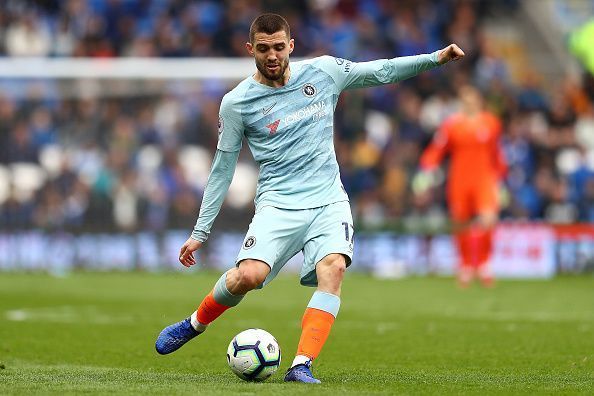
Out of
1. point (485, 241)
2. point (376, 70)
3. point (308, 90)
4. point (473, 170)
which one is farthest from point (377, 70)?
point (485, 241)

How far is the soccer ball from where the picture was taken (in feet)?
24.9

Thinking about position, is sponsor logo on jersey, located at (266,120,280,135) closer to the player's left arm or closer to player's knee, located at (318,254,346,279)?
the player's left arm

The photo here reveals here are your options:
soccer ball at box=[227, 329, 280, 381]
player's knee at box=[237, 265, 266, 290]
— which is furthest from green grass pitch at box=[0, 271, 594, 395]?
player's knee at box=[237, 265, 266, 290]

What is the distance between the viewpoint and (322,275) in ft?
25.3

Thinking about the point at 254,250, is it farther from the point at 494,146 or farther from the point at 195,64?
the point at 195,64

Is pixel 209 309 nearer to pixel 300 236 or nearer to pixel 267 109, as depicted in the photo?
pixel 300 236

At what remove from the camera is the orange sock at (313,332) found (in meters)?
7.56

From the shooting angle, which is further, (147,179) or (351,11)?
(351,11)

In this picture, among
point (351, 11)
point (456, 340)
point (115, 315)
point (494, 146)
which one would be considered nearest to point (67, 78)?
point (351, 11)

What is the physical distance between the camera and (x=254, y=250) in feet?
25.4

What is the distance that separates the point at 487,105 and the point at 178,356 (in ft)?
49.8

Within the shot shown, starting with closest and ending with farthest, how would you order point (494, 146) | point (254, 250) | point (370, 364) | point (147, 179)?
1. point (254, 250)
2. point (370, 364)
3. point (494, 146)
4. point (147, 179)

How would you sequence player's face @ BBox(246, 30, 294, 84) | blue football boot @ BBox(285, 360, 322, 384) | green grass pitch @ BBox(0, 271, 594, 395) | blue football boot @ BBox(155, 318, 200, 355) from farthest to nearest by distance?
blue football boot @ BBox(155, 318, 200, 355), player's face @ BBox(246, 30, 294, 84), green grass pitch @ BBox(0, 271, 594, 395), blue football boot @ BBox(285, 360, 322, 384)

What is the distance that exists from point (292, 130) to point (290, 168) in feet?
0.79
